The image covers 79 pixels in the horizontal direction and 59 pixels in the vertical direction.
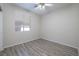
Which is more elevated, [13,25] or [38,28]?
[13,25]

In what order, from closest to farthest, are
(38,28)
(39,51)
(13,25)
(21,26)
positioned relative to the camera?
(39,51), (13,25), (21,26), (38,28)

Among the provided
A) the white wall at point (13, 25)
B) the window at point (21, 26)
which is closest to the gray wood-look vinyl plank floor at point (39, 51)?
the white wall at point (13, 25)

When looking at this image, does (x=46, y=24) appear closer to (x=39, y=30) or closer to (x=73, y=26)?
(x=39, y=30)

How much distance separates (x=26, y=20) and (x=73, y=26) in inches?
121

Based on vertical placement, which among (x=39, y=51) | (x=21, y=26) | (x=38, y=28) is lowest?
(x=39, y=51)

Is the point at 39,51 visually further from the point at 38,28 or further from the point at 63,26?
the point at 38,28

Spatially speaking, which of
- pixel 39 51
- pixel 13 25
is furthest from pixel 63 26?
pixel 13 25

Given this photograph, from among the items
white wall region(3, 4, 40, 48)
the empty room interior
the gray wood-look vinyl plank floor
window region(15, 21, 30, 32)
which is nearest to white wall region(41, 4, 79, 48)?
the empty room interior

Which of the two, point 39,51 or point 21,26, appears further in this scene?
point 21,26

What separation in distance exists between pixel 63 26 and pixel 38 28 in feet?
7.17

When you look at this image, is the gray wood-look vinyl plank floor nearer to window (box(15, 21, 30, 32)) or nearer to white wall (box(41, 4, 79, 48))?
white wall (box(41, 4, 79, 48))

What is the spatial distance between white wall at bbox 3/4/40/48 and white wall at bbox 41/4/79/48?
129 cm

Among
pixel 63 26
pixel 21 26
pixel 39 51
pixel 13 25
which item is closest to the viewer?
pixel 39 51

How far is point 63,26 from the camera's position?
366cm
